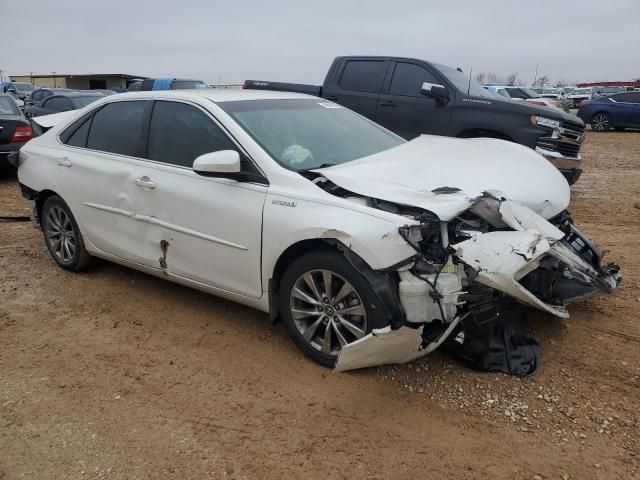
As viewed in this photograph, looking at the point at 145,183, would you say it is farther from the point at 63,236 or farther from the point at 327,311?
the point at 327,311

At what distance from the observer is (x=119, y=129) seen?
14.7 ft

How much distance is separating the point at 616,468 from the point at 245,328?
2.47 metres

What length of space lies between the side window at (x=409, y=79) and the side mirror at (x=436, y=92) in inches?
12.5

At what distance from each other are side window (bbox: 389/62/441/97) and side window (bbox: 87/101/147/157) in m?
4.41

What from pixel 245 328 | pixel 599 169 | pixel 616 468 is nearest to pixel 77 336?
pixel 245 328

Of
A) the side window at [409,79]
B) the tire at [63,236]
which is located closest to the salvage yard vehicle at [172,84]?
the side window at [409,79]

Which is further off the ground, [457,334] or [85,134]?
[85,134]

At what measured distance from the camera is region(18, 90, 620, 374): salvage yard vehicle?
Answer: 3012 millimetres

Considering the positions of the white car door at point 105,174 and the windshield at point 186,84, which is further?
the windshield at point 186,84

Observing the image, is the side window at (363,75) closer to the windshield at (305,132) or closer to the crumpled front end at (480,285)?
the windshield at (305,132)

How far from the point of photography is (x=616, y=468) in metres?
2.54

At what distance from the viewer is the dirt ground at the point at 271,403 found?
2605mm

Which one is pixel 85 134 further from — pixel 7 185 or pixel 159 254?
pixel 7 185

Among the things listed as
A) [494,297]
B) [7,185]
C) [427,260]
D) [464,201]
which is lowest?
[7,185]
